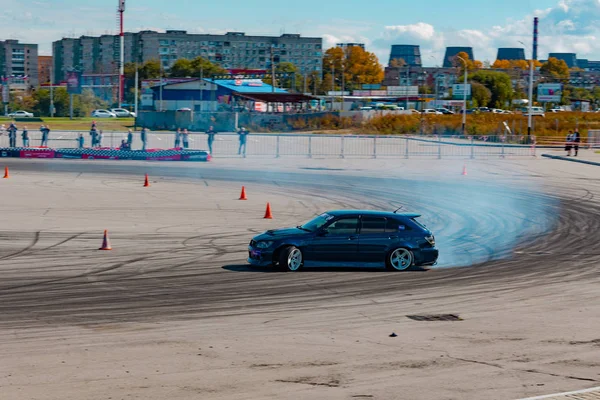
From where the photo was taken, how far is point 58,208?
28016 mm

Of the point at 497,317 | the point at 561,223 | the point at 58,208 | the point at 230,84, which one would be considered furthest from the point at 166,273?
the point at 230,84

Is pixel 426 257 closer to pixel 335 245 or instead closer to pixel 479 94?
pixel 335 245

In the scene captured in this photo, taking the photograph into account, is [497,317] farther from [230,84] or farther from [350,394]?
[230,84]

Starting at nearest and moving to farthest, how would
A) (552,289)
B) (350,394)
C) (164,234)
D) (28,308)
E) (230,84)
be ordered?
(350,394), (28,308), (552,289), (164,234), (230,84)

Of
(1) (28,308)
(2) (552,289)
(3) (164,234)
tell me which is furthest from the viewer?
(3) (164,234)

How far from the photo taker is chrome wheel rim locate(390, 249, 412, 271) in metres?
18.0

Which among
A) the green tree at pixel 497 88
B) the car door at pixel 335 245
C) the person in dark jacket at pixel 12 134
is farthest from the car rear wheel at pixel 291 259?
the green tree at pixel 497 88

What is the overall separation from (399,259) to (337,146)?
1915 inches

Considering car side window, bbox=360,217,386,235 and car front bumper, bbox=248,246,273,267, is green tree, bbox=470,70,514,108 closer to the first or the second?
car side window, bbox=360,217,386,235

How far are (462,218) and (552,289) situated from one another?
36.9 feet

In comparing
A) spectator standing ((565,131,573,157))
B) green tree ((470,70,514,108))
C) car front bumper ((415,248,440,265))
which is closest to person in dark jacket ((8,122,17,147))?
spectator standing ((565,131,573,157))

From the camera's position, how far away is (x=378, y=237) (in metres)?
17.9

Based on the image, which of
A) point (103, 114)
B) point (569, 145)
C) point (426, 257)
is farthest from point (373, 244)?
point (103, 114)

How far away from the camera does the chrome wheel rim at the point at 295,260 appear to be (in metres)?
A: 17.5
